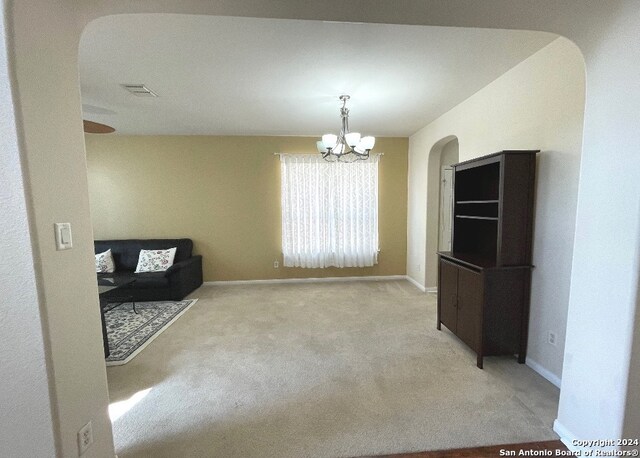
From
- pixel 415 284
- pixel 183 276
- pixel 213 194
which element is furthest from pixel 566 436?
pixel 213 194

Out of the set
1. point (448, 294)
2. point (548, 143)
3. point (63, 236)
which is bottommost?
point (448, 294)

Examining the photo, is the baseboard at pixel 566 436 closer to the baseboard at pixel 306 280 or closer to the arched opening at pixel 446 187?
the arched opening at pixel 446 187

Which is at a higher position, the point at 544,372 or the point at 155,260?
the point at 155,260

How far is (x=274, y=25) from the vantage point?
171cm

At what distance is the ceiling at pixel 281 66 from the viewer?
5.82 feet

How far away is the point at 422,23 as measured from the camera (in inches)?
52.1

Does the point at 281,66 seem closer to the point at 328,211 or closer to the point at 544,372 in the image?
the point at 328,211

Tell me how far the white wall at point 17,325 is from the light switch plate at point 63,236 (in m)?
0.09

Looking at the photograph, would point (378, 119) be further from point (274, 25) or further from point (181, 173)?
point (181, 173)

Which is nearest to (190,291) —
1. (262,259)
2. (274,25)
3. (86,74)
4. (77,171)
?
(262,259)

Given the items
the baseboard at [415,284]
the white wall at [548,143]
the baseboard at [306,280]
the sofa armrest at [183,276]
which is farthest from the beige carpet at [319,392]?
the baseboard at [306,280]

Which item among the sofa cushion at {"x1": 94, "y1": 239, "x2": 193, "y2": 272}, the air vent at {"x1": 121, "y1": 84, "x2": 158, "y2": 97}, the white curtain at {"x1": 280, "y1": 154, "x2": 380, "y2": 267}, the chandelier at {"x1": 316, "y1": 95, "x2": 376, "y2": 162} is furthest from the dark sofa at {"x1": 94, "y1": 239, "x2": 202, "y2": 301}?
the chandelier at {"x1": 316, "y1": 95, "x2": 376, "y2": 162}

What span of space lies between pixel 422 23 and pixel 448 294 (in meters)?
2.34

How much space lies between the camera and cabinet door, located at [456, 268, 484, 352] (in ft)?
7.25
